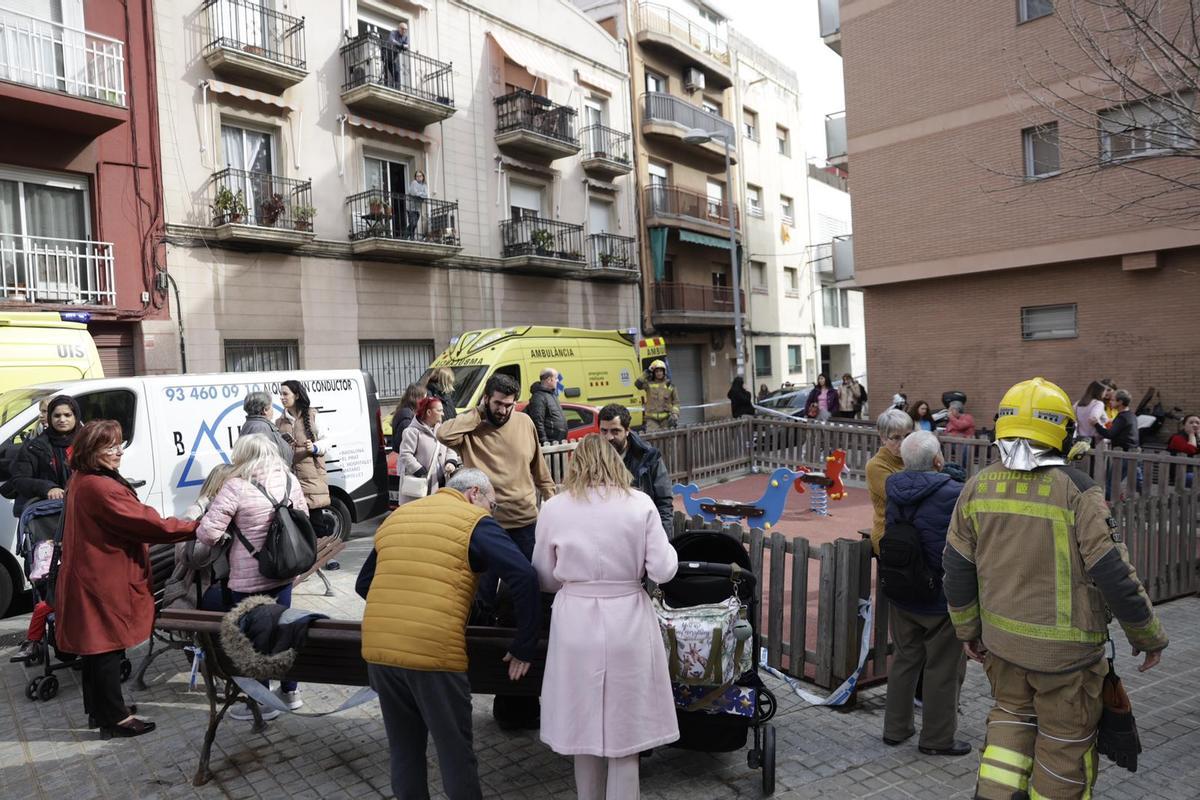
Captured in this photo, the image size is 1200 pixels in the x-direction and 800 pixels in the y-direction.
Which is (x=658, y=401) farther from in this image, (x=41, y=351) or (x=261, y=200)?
(x=261, y=200)

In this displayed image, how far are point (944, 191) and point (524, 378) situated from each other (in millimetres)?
10047

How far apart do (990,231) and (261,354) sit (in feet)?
49.3

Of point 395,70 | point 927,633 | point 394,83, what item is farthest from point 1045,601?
point 395,70

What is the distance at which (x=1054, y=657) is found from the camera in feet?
9.89

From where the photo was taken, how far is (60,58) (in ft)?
42.9

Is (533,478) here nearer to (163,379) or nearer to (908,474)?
(908,474)

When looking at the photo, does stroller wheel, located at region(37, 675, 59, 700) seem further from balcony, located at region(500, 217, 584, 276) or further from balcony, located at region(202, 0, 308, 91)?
balcony, located at region(500, 217, 584, 276)

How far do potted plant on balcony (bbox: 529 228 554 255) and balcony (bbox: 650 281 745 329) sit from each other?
18.6ft

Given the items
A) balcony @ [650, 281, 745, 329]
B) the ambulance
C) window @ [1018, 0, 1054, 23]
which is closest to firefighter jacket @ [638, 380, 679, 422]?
the ambulance

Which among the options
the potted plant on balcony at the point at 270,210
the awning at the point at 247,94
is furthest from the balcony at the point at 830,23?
the potted plant on balcony at the point at 270,210

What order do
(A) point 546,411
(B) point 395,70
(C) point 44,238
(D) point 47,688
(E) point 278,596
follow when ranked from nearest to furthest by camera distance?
1. (E) point 278,596
2. (D) point 47,688
3. (A) point 546,411
4. (C) point 44,238
5. (B) point 395,70

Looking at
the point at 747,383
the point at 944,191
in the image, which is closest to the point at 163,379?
the point at 944,191

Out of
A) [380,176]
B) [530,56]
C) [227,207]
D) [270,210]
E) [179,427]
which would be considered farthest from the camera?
[530,56]

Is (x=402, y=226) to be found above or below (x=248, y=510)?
above
